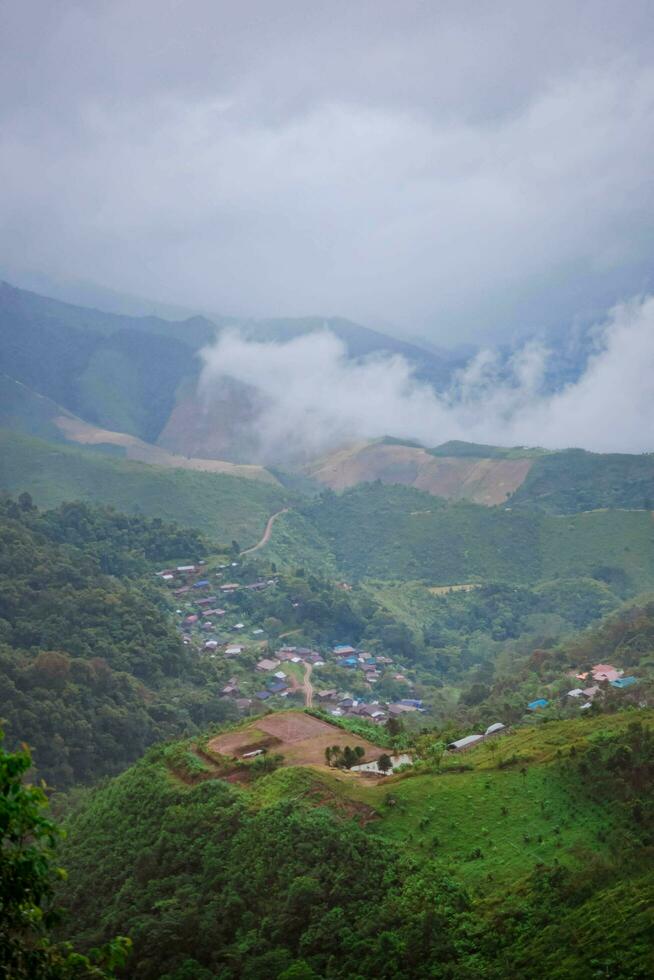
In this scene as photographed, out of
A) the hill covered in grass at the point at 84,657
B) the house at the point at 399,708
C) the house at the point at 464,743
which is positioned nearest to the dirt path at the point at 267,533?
the hill covered in grass at the point at 84,657

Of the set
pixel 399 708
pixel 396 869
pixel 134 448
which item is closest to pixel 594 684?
pixel 399 708

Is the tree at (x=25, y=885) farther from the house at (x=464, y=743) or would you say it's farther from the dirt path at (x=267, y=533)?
the dirt path at (x=267, y=533)

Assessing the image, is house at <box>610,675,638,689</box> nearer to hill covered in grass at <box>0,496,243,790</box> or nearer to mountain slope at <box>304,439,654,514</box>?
hill covered in grass at <box>0,496,243,790</box>

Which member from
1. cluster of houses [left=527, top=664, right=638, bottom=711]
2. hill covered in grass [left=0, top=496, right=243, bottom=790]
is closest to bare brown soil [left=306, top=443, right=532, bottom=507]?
hill covered in grass [left=0, top=496, right=243, bottom=790]

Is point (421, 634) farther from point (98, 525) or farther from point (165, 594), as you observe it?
point (98, 525)

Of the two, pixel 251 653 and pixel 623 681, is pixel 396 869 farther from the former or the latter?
pixel 251 653
